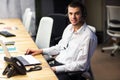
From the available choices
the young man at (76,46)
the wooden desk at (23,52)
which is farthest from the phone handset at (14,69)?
the young man at (76,46)

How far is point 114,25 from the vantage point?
17.0ft

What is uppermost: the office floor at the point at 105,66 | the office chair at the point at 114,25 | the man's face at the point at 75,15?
the man's face at the point at 75,15

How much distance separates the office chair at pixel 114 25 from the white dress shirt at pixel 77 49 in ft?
8.63

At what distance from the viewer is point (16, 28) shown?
4.17 meters

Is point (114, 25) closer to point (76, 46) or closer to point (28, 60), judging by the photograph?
point (76, 46)

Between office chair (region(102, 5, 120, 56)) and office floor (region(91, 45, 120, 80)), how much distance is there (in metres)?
0.14

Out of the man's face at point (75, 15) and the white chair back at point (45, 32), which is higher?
the man's face at point (75, 15)

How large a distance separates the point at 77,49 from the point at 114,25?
285 centimetres

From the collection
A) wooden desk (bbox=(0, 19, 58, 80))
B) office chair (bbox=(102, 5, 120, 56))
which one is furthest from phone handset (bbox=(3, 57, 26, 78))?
office chair (bbox=(102, 5, 120, 56))

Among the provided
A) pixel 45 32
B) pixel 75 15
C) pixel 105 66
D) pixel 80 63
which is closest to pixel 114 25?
pixel 105 66

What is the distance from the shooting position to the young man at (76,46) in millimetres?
2439

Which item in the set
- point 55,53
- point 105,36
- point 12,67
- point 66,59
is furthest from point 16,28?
point 105,36

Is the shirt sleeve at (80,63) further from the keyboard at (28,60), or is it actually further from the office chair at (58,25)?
the office chair at (58,25)

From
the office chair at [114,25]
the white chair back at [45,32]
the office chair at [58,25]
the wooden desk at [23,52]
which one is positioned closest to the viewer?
the wooden desk at [23,52]
